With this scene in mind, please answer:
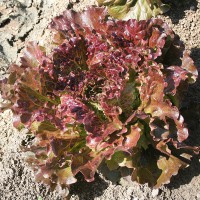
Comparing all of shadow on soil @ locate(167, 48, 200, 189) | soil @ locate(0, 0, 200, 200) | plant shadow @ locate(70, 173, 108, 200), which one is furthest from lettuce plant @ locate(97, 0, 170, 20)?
plant shadow @ locate(70, 173, 108, 200)

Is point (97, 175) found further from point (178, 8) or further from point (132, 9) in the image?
point (178, 8)

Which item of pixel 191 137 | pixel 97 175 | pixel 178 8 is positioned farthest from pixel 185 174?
pixel 178 8

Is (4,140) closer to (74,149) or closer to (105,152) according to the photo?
(74,149)

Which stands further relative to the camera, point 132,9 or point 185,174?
point 132,9

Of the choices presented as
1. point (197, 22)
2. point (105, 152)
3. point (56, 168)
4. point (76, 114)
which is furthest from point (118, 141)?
point (197, 22)

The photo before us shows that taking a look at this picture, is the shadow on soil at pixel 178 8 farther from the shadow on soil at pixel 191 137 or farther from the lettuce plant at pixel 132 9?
the shadow on soil at pixel 191 137

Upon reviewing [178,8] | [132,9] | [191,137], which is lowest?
[191,137]

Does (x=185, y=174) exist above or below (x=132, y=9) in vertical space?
below

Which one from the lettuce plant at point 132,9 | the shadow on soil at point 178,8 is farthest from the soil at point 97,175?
the lettuce plant at point 132,9
